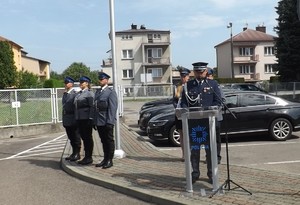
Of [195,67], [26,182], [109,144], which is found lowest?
[26,182]

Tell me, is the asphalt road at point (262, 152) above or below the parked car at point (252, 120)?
below

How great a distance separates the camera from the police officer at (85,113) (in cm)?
878

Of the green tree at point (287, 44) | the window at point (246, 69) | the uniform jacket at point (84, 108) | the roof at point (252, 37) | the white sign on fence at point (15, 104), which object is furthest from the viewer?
the roof at point (252, 37)

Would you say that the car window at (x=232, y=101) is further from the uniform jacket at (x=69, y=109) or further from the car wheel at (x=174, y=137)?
the uniform jacket at (x=69, y=109)

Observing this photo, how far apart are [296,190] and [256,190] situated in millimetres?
553

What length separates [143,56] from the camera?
71.4 metres

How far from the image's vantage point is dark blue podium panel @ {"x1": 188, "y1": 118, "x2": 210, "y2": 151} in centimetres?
621

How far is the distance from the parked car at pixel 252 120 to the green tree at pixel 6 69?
45670 millimetres

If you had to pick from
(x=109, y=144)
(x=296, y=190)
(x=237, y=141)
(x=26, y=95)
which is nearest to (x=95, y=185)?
(x=109, y=144)

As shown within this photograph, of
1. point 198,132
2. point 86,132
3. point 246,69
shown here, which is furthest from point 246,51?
point 198,132

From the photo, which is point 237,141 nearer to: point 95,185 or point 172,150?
point 172,150

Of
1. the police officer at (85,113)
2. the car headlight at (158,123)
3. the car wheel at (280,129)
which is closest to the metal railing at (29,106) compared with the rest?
the car wheel at (280,129)

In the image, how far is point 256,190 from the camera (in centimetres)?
611

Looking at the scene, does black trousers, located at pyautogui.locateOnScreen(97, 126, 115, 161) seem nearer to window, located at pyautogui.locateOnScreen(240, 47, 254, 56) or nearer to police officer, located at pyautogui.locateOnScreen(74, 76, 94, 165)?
police officer, located at pyautogui.locateOnScreen(74, 76, 94, 165)
